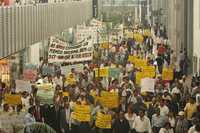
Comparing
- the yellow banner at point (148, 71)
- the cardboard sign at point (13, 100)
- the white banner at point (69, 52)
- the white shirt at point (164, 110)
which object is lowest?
the white shirt at point (164, 110)

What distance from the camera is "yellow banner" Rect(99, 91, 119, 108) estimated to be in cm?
1975

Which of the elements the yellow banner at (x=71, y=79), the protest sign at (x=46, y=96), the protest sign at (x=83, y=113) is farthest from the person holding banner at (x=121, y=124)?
the yellow banner at (x=71, y=79)

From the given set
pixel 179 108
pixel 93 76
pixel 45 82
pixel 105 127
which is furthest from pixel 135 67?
pixel 105 127

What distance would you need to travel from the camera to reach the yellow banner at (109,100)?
64.8 feet

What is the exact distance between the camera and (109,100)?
1977 centimetres

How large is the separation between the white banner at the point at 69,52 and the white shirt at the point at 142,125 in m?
7.70

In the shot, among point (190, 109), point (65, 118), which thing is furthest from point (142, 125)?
point (65, 118)

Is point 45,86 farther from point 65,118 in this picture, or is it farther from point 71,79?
point 65,118

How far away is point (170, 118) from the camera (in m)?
17.7

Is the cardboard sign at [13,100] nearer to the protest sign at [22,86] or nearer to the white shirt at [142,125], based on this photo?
the protest sign at [22,86]

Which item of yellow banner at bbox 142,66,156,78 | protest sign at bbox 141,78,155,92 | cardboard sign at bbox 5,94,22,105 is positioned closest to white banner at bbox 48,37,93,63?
yellow banner at bbox 142,66,156,78

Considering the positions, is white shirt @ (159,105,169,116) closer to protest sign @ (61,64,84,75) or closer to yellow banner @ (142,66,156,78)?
yellow banner @ (142,66,156,78)

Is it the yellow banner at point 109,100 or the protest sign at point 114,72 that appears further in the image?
the protest sign at point 114,72

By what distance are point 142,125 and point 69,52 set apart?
784 centimetres
